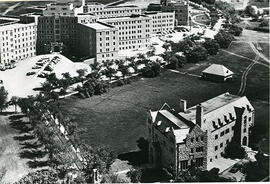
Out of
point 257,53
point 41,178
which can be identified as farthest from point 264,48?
point 41,178

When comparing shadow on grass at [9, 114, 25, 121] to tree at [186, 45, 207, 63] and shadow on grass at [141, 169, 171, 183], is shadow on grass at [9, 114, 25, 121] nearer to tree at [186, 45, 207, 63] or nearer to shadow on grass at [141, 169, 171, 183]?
shadow on grass at [141, 169, 171, 183]

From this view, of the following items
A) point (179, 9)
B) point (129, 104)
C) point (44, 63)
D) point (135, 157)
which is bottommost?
point (135, 157)

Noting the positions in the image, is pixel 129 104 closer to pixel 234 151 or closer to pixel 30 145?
pixel 30 145

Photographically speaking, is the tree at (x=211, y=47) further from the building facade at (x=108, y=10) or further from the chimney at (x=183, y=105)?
the chimney at (x=183, y=105)

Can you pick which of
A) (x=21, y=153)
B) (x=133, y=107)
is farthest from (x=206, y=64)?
(x=21, y=153)

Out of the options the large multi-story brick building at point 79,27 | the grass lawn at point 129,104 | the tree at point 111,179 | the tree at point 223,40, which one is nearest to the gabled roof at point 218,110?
the grass lawn at point 129,104
